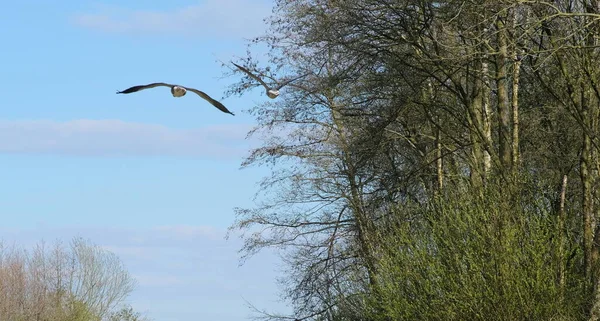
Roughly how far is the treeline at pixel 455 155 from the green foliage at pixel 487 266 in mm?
30

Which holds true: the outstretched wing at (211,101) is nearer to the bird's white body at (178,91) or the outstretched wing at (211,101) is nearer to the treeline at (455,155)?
the bird's white body at (178,91)

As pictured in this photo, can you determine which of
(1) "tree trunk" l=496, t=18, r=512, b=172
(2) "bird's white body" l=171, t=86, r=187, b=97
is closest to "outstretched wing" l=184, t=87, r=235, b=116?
(2) "bird's white body" l=171, t=86, r=187, b=97

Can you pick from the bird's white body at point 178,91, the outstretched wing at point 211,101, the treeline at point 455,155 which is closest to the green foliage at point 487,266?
the treeline at point 455,155

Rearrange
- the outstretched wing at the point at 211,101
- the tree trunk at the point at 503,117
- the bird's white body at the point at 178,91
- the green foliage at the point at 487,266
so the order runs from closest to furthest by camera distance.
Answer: the outstretched wing at the point at 211,101 < the bird's white body at the point at 178,91 < the green foliage at the point at 487,266 < the tree trunk at the point at 503,117

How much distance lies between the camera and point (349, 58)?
17000 mm

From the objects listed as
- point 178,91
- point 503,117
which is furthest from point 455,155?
point 178,91

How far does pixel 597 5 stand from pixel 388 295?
18.6 ft

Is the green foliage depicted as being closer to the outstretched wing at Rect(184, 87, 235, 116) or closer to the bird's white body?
the bird's white body

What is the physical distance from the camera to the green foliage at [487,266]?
14289 mm

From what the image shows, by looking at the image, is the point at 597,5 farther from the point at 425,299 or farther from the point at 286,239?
the point at 286,239

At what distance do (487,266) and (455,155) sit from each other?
6215mm

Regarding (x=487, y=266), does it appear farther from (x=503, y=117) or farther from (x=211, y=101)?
(x=211, y=101)

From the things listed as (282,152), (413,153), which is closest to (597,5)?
(413,153)

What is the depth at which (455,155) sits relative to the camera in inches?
806
